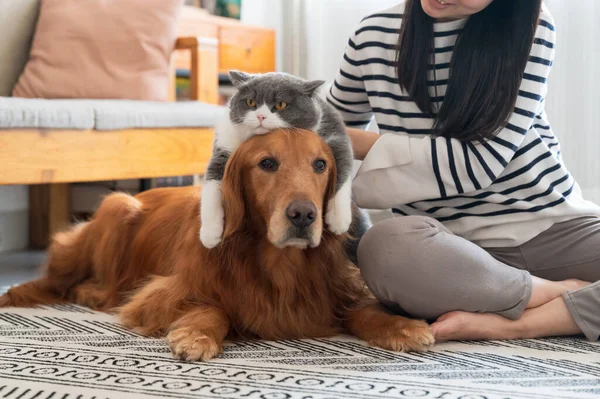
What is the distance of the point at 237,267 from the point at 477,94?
64 centimetres

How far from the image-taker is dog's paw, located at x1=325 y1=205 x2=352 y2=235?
1.51 m

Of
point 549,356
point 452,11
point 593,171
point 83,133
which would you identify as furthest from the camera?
point 593,171

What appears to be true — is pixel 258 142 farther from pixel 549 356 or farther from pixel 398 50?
pixel 549 356

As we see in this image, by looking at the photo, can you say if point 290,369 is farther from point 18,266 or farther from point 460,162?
point 18,266

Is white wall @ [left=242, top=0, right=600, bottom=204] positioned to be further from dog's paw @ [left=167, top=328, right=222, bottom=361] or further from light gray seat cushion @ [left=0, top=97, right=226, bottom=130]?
dog's paw @ [left=167, top=328, right=222, bottom=361]

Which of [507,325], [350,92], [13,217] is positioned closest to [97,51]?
[13,217]

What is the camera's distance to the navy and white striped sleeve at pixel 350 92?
1902 mm

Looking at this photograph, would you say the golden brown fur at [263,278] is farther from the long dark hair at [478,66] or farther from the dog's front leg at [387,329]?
the long dark hair at [478,66]

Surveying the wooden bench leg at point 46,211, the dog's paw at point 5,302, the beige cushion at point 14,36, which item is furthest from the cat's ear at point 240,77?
the wooden bench leg at point 46,211

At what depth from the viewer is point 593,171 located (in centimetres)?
265

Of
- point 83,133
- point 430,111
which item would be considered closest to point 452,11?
point 430,111

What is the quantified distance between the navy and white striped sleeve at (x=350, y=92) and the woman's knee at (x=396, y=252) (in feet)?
1.47

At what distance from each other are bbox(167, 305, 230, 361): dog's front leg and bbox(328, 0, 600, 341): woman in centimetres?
34

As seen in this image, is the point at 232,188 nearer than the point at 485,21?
Yes
